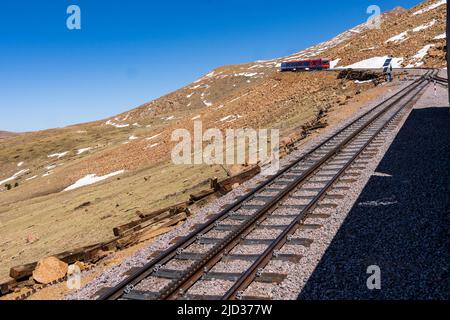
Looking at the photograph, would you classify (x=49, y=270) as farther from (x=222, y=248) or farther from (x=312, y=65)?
(x=312, y=65)

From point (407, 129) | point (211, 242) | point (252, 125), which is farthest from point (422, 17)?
point (211, 242)

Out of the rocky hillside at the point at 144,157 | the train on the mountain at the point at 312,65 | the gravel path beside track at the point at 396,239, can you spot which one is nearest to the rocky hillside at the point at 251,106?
the rocky hillside at the point at 144,157

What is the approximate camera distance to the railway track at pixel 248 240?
802 cm

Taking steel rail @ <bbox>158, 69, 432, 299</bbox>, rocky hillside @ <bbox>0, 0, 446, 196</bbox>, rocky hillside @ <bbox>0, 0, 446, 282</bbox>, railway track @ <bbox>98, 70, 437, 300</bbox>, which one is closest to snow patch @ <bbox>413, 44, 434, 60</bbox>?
rocky hillside @ <bbox>0, 0, 446, 196</bbox>

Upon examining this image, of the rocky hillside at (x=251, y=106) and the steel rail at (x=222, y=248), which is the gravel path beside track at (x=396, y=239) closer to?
the steel rail at (x=222, y=248)

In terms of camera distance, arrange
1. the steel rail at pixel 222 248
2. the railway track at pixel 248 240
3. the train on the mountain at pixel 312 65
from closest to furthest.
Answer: the steel rail at pixel 222 248, the railway track at pixel 248 240, the train on the mountain at pixel 312 65

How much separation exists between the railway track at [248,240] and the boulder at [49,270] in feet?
9.60

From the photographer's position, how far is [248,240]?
10.1 meters

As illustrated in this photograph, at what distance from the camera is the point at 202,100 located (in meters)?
152

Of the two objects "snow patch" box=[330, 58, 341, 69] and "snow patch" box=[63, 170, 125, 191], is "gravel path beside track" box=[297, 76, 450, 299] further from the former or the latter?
"snow patch" box=[330, 58, 341, 69]
